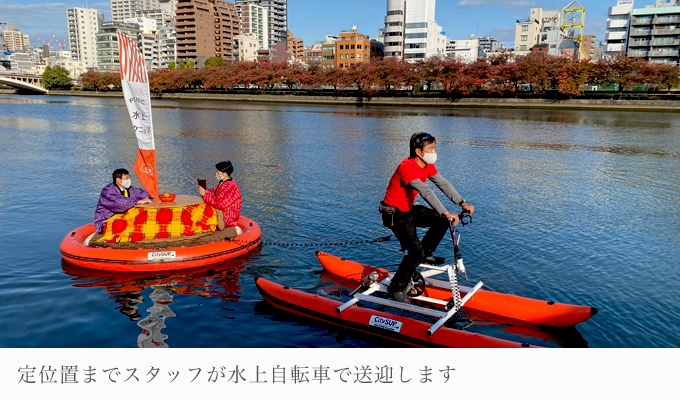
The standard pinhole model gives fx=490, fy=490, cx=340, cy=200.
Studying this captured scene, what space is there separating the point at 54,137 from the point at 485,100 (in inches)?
2602

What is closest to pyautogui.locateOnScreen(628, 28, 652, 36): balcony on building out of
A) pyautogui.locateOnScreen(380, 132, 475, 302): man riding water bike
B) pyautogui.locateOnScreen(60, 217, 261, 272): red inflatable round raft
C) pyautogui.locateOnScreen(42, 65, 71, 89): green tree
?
pyautogui.locateOnScreen(380, 132, 475, 302): man riding water bike

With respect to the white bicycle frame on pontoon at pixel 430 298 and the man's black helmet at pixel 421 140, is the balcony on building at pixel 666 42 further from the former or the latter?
the man's black helmet at pixel 421 140

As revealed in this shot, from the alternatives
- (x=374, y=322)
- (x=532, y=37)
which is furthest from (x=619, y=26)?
(x=374, y=322)

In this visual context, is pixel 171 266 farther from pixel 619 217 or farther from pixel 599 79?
pixel 599 79

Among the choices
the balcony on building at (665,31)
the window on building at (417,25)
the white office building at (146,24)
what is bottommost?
the balcony on building at (665,31)

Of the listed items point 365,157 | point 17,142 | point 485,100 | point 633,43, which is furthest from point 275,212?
point 633,43

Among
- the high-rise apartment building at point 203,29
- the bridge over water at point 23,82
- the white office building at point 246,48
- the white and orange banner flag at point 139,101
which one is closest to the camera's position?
the white and orange banner flag at point 139,101

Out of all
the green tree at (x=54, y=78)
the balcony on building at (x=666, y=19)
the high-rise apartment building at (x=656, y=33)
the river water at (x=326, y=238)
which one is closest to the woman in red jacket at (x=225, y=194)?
the river water at (x=326, y=238)

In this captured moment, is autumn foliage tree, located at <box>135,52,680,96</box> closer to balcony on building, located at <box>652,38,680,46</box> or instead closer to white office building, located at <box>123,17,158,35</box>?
balcony on building, located at <box>652,38,680,46</box>

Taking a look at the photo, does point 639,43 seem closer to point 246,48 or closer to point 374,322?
point 374,322

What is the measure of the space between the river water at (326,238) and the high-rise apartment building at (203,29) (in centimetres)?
13644

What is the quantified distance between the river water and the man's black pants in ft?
4.54

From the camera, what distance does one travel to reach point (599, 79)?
78125 mm

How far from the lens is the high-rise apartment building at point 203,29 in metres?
158
